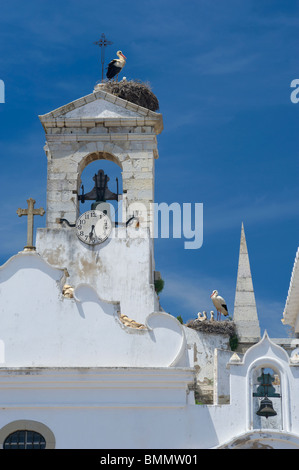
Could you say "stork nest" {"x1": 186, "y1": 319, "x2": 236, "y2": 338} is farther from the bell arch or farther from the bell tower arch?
the bell arch

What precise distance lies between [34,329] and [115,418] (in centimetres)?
206

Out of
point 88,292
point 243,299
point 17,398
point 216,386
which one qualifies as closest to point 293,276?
point 216,386

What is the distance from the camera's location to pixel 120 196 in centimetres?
2561

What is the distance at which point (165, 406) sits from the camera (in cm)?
2031

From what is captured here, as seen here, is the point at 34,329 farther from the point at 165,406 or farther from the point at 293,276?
the point at 293,276

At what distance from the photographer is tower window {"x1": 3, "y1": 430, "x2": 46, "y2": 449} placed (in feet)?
66.1

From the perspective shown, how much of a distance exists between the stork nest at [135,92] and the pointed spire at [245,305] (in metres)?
7.07

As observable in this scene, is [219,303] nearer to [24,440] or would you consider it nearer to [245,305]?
[245,305]

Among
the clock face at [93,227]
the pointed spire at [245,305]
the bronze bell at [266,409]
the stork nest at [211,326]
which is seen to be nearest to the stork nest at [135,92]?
the clock face at [93,227]

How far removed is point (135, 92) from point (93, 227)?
3.62 meters

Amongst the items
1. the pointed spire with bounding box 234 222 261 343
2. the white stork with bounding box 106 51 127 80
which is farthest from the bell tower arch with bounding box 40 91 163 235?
the pointed spire with bounding box 234 222 261 343

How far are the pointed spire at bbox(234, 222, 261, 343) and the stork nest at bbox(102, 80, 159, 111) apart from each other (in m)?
7.07

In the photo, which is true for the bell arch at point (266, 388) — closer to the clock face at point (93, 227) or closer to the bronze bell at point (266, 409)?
the bronze bell at point (266, 409)

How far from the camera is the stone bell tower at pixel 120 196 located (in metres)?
24.4
